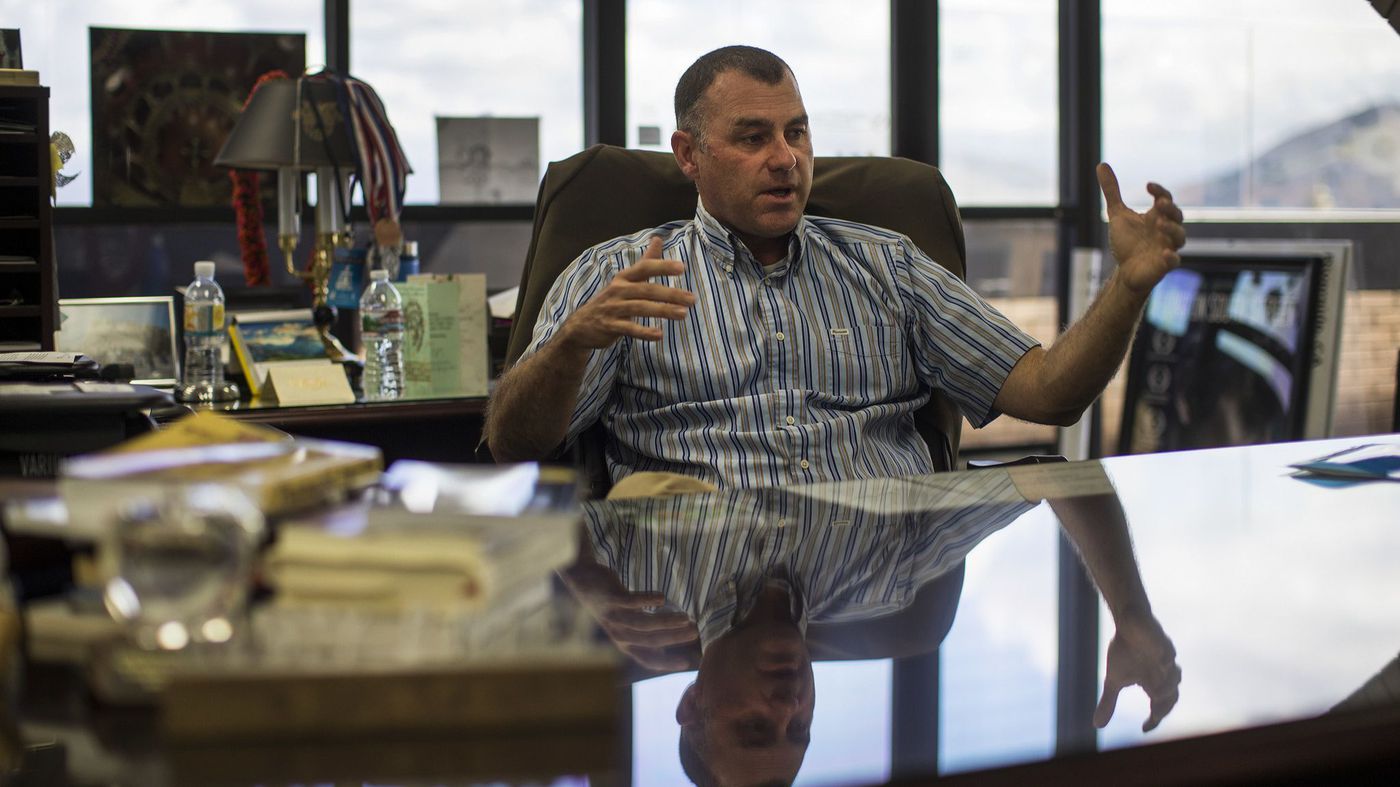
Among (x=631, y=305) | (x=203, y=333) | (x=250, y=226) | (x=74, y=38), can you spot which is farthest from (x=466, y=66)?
(x=631, y=305)

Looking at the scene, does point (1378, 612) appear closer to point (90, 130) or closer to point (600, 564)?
point (600, 564)

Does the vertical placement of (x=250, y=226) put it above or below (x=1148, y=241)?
above

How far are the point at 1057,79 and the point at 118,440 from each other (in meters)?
4.22

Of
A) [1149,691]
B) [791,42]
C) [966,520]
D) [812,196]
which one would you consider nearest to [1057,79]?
[791,42]

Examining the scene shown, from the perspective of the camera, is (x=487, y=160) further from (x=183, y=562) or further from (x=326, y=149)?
(x=183, y=562)

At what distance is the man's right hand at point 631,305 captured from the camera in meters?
1.59

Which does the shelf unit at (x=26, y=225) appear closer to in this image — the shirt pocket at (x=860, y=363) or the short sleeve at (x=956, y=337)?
the shirt pocket at (x=860, y=363)

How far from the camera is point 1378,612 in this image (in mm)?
908

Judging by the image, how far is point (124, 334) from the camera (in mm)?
2666

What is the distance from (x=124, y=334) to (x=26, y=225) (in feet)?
1.26

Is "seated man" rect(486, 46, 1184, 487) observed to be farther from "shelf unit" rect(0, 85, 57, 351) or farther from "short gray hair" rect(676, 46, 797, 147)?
"shelf unit" rect(0, 85, 57, 351)

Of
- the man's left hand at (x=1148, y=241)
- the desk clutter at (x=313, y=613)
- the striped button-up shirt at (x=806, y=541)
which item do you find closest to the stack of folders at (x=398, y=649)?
the desk clutter at (x=313, y=613)

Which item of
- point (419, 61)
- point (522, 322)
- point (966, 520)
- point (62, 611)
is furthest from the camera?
point (419, 61)

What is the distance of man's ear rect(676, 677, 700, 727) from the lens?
2.23 feet
